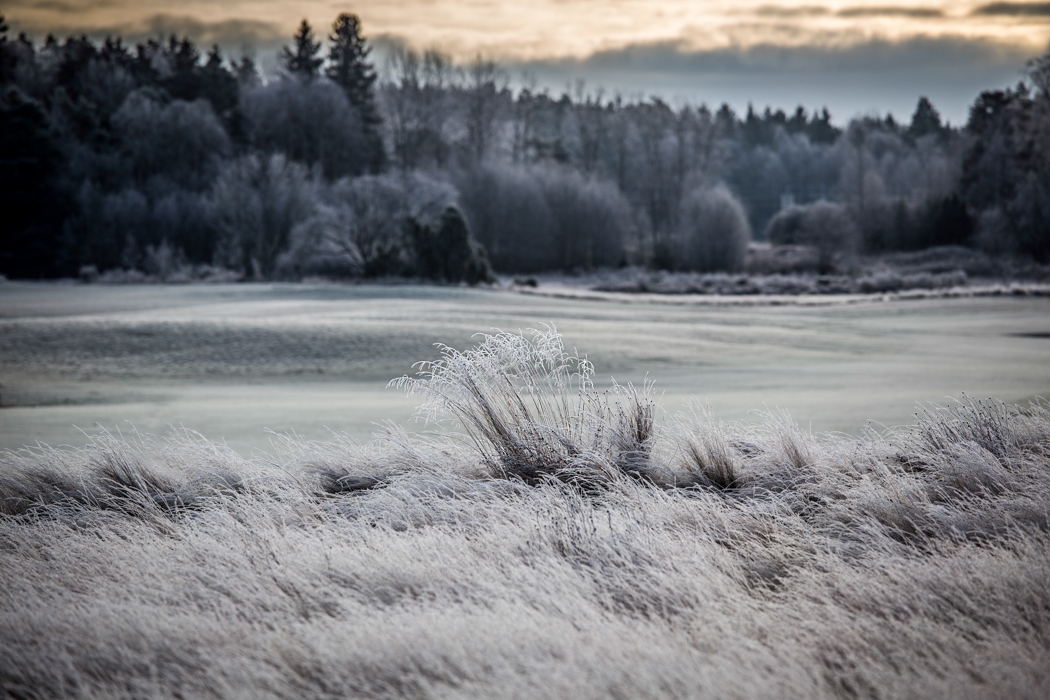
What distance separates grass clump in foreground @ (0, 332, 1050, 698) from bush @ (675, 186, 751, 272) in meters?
45.0

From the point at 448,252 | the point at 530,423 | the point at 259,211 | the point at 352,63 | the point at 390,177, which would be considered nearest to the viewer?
the point at 530,423

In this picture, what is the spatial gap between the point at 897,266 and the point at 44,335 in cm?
4434

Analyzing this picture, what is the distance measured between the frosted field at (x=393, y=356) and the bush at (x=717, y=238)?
67.1ft

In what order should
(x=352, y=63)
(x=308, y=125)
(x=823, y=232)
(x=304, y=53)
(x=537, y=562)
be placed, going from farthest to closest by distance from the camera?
(x=304, y=53) → (x=352, y=63) → (x=308, y=125) → (x=823, y=232) → (x=537, y=562)

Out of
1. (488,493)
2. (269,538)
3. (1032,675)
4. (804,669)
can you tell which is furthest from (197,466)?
(1032,675)

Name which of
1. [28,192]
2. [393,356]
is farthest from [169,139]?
[393,356]

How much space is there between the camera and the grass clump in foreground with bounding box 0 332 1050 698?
3189mm

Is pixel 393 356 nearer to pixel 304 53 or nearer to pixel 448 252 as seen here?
pixel 448 252

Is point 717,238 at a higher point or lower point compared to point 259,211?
lower

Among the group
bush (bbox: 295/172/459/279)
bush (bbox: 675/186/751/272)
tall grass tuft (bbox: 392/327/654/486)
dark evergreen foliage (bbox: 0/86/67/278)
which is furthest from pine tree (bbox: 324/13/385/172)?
tall grass tuft (bbox: 392/327/654/486)

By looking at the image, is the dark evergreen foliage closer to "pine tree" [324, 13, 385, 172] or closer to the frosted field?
the frosted field

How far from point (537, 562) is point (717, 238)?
158 ft

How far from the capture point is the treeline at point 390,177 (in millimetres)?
42031

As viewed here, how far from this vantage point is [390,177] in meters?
45.5
